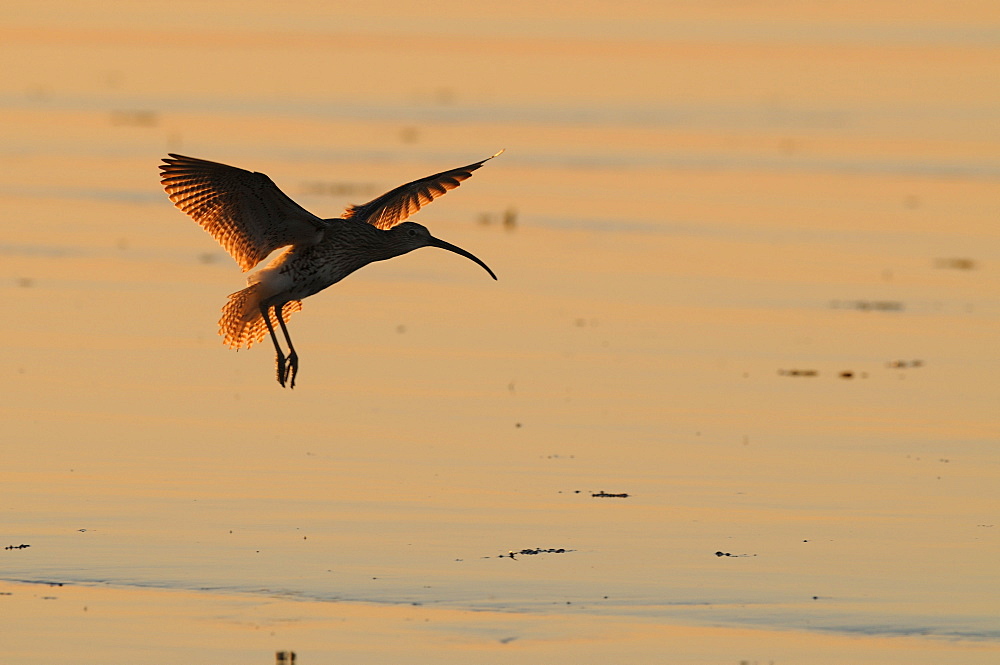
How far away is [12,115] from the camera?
26531mm

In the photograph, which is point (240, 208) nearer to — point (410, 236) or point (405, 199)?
point (410, 236)

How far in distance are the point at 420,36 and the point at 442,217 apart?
57.1 feet

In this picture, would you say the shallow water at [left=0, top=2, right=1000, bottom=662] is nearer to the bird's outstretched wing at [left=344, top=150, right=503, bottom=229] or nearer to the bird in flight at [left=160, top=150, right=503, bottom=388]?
the bird in flight at [left=160, top=150, right=503, bottom=388]

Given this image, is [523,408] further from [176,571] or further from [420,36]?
[420,36]

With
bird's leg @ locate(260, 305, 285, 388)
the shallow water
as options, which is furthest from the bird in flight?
the shallow water

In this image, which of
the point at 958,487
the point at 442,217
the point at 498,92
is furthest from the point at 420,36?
the point at 958,487

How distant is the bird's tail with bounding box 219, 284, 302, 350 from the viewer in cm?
1246

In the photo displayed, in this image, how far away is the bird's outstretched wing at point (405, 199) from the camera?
12.7 m

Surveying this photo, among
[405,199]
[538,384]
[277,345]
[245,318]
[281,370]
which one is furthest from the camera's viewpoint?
[538,384]

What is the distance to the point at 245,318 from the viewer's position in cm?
1259

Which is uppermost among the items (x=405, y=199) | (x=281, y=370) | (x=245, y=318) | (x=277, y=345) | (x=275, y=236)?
(x=405, y=199)

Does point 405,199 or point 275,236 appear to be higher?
point 405,199

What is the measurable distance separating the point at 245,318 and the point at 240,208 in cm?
83

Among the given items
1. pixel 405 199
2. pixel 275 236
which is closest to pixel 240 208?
pixel 275 236
